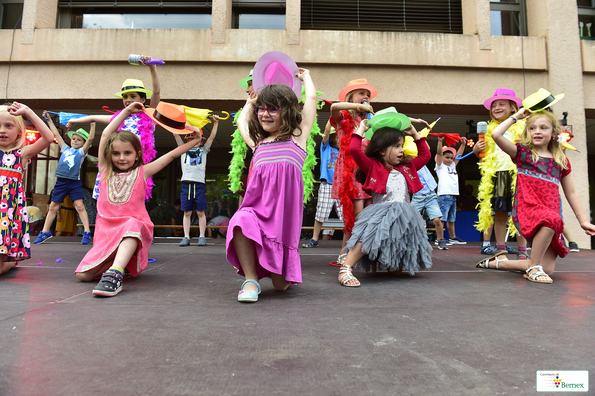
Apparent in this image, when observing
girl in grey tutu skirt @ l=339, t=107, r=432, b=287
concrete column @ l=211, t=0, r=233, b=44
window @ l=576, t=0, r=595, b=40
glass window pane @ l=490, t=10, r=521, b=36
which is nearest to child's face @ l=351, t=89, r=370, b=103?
girl in grey tutu skirt @ l=339, t=107, r=432, b=287

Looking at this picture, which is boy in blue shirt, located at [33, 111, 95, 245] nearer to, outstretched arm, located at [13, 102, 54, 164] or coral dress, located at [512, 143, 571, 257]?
outstretched arm, located at [13, 102, 54, 164]

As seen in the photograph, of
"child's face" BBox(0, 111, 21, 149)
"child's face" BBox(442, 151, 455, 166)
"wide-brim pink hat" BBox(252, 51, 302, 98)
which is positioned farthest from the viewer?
"child's face" BBox(442, 151, 455, 166)

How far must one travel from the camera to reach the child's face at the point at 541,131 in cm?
325

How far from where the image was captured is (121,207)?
9.63ft

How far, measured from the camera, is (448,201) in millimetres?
7000

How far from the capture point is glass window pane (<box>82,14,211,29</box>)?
8672 millimetres

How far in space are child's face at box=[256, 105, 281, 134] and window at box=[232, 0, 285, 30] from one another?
6.91 m

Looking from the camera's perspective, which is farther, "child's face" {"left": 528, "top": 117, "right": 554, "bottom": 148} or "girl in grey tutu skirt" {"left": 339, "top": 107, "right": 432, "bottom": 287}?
"child's face" {"left": 528, "top": 117, "right": 554, "bottom": 148}

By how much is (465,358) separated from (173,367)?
1013mm

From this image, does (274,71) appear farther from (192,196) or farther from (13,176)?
(192,196)

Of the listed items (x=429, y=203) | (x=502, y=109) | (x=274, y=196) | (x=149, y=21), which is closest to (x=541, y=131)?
(x=502, y=109)

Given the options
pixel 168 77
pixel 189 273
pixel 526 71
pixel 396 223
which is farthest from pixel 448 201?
pixel 168 77

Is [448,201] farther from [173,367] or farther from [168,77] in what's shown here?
[173,367]

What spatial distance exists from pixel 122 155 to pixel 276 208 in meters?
1.37
